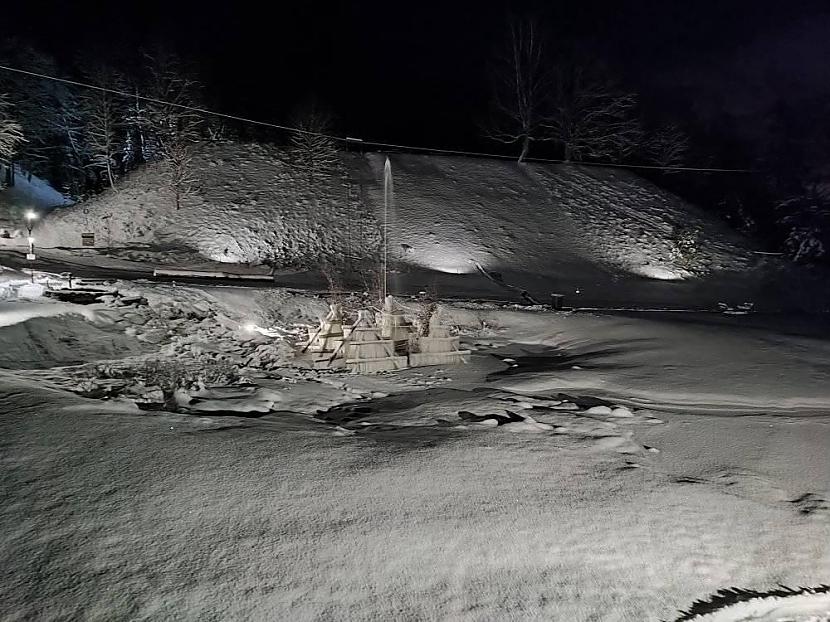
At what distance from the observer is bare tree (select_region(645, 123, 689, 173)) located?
40062mm

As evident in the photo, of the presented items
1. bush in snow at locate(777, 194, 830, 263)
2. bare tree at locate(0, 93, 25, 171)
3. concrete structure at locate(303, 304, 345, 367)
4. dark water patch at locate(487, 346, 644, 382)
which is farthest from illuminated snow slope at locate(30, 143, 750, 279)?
concrete structure at locate(303, 304, 345, 367)

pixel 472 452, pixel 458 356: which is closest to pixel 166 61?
pixel 458 356

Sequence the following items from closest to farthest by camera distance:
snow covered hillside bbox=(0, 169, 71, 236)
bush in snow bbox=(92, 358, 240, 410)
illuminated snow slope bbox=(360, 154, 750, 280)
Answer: bush in snow bbox=(92, 358, 240, 410)
illuminated snow slope bbox=(360, 154, 750, 280)
snow covered hillside bbox=(0, 169, 71, 236)

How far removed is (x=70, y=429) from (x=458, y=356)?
25.1ft

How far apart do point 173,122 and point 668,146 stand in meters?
32.9

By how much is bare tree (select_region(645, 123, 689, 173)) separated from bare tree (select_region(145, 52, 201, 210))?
31.3 m

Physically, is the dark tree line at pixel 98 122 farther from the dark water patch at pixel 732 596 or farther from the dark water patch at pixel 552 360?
the dark water patch at pixel 732 596

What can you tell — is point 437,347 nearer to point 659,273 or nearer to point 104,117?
point 659,273

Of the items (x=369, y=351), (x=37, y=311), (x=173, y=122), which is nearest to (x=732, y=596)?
(x=369, y=351)

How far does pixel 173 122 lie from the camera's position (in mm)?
29641

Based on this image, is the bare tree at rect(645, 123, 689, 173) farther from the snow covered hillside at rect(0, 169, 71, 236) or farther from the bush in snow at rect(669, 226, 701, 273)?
the snow covered hillside at rect(0, 169, 71, 236)

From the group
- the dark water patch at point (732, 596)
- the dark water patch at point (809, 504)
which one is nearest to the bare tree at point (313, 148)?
the dark water patch at point (809, 504)

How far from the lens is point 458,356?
11.9 m

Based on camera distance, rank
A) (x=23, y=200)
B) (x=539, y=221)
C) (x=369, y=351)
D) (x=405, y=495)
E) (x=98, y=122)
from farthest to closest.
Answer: (x=23, y=200)
(x=539, y=221)
(x=98, y=122)
(x=369, y=351)
(x=405, y=495)
